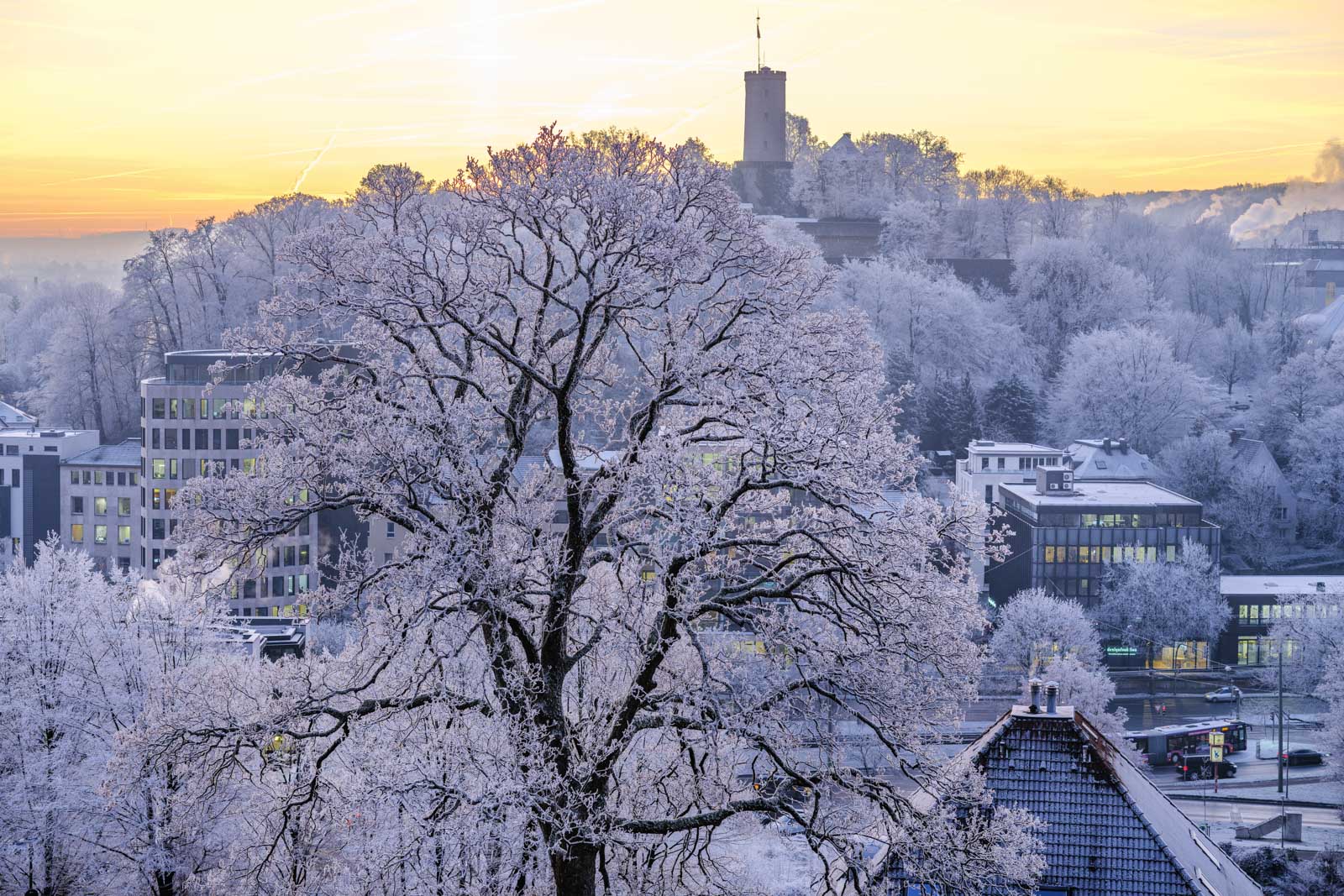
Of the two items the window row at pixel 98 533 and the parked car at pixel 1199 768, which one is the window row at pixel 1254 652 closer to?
the parked car at pixel 1199 768

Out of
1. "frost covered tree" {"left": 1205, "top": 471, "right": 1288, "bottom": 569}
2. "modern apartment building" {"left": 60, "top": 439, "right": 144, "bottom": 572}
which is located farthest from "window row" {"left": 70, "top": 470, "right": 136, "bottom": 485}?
"frost covered tree" {"left": 1205, "top": 471, "right": 1288, "bottom": 569}

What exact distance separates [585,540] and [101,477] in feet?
190

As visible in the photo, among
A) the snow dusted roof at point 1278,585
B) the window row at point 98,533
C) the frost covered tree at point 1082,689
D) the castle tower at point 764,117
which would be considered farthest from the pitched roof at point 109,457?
the castle tower at point 764,117

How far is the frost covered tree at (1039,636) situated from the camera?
2028 inches

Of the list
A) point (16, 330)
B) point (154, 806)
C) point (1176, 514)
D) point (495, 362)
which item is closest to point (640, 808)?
point (495, 362)

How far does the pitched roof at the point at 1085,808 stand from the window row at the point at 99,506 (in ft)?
169

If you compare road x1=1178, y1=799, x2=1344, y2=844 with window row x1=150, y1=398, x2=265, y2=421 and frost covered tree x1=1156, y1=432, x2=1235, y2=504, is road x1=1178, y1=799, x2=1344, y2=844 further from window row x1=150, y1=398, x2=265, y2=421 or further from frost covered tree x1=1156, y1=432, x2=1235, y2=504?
window row x1=150, y1=398, x2=265, y2=421

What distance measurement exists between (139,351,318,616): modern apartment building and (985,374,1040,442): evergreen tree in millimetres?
37300

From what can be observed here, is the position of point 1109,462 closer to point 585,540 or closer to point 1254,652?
point 1254,652

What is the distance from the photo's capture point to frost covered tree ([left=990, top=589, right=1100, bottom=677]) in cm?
5150

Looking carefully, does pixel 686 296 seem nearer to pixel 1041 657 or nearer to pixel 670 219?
pixel 670 219

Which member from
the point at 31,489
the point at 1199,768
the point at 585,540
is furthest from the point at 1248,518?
the point at 585,540

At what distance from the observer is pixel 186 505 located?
1101 centimetres

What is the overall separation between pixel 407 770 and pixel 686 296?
A: 4.63m
